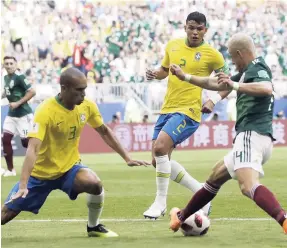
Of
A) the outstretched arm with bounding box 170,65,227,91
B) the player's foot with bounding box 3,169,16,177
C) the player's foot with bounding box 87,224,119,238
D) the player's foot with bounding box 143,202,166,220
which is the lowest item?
the player's foot with bounding box 3,169,16,177

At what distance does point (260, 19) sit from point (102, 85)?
11.1 meters

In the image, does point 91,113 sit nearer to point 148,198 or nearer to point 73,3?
point 148,198

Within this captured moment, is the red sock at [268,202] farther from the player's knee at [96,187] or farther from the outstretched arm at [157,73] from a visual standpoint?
the outstretched arm at [157,73]

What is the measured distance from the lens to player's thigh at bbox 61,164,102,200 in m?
9.10

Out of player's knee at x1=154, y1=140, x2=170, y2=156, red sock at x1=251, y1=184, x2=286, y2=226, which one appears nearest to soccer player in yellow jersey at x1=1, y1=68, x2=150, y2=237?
red sock at x1=251, y1=184, x2=286, y2=226

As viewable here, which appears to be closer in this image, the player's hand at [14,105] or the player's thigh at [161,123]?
the player's thigh at [161,123]

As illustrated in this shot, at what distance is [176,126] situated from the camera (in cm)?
1142

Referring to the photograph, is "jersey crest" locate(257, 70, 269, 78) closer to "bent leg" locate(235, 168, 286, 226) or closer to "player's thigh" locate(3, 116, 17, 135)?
"bent leg" locate(235, 168, 286, 226)

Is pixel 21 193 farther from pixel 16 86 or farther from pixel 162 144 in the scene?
pixel 16 86

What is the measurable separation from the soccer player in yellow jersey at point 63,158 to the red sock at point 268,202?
4.04ft

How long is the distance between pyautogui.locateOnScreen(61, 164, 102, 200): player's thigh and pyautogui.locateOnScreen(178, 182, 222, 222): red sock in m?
0.95

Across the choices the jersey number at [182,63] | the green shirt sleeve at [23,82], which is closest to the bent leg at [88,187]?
the jersey number at [182,63]

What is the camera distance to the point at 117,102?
31594 mm

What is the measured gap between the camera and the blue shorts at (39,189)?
9.18 metres
